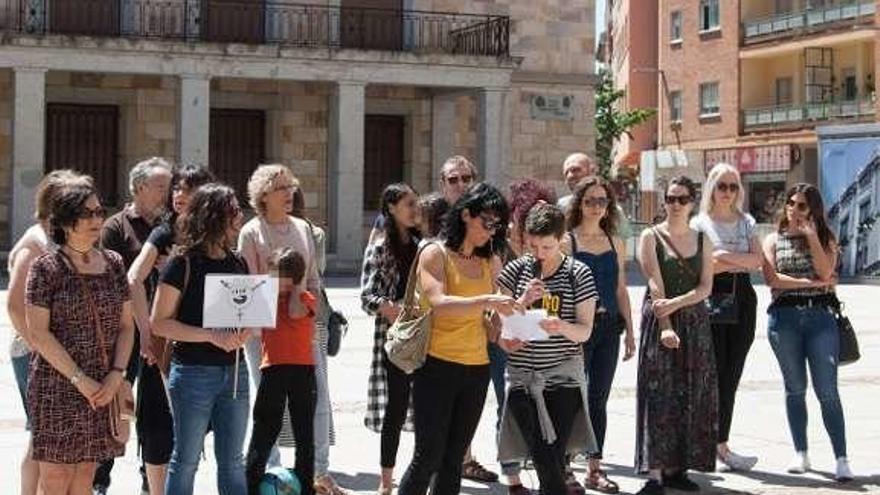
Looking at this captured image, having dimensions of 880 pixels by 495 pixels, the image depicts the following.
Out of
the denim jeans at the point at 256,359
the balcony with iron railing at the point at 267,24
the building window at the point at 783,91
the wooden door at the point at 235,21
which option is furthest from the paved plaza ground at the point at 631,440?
the building window at the point at 783,91

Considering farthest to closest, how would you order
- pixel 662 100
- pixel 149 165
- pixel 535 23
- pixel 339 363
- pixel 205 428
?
pixel 662 100
pixel 535 23
pixel 339 363
pixel 149 165
pixel 205 428

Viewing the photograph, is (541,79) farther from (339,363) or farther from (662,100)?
(662,100)

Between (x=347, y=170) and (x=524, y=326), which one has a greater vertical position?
(x=347, y=170)

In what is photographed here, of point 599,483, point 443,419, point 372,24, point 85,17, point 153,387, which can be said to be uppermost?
point 372,24

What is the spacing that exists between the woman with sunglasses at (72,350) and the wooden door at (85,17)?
82.4 ft

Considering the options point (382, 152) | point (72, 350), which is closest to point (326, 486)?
point (72, 350)

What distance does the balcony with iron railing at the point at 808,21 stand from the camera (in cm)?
4741

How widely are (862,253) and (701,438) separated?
24.3m

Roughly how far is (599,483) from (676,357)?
0.88m

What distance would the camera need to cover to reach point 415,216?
850 centimetres

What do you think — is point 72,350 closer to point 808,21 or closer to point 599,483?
point 599,483

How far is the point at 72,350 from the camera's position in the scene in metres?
6.21

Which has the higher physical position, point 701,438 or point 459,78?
point 459,78

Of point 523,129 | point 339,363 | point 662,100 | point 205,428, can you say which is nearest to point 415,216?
point 205,428
